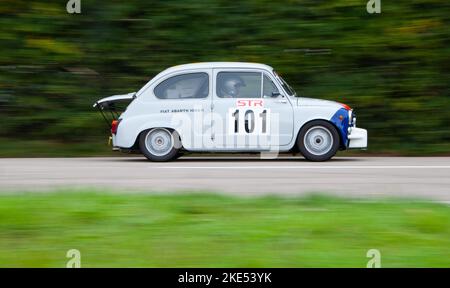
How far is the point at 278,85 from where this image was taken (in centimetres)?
1502

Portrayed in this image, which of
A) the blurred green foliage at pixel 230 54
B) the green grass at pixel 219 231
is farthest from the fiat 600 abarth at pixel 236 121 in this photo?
the green grass at pixel 219 231

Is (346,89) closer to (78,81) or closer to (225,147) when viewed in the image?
(225,147)

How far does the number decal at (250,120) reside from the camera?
14820mm

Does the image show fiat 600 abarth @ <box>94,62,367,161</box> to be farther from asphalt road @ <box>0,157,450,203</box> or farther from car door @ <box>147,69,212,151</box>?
asphalt road @ <box>0,157,450,203</box>

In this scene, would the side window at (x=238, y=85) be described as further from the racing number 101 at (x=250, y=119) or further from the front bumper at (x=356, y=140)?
the front bumper at (x=356, y=140)

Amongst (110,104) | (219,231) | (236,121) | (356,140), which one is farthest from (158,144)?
(219,231)

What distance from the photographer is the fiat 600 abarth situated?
14.8 meters

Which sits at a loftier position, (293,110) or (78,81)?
(78,81)

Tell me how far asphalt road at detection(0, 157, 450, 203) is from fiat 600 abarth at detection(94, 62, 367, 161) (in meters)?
0.32

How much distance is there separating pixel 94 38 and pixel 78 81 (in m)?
0.89
